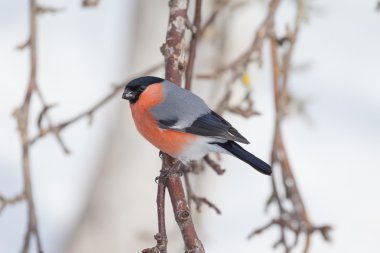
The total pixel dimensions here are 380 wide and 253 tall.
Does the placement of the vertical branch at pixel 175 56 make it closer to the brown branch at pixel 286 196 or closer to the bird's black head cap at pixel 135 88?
the bird's black head cap at pixel 135 88

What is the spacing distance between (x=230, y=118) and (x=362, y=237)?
43.5 inches

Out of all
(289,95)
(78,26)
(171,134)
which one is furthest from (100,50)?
(171,134)

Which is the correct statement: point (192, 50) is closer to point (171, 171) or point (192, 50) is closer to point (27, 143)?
point (171, 171)

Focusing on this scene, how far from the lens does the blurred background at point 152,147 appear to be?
3.31 meters

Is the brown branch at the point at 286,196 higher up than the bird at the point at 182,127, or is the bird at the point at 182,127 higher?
the bird at the point at 182,127

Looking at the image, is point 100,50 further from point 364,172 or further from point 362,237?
point 362,237

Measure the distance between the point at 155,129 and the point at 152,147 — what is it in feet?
4.66

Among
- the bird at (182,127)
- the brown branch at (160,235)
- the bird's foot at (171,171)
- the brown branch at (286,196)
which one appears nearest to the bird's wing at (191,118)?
the bird at (182,127)

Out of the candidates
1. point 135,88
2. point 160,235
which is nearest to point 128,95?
point 135,88

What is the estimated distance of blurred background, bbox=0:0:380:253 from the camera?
331 centimetres

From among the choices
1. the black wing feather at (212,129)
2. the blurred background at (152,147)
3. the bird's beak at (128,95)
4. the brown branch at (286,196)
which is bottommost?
the blurred background at (152,147)

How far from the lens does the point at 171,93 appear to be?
183 cm

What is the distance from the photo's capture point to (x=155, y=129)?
1.87 metres

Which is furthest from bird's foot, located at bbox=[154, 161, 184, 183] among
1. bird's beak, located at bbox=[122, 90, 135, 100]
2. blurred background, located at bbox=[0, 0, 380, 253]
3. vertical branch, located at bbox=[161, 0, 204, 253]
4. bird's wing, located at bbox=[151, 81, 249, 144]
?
blurred background, located at bbox=[0, 0, 380, 253]
